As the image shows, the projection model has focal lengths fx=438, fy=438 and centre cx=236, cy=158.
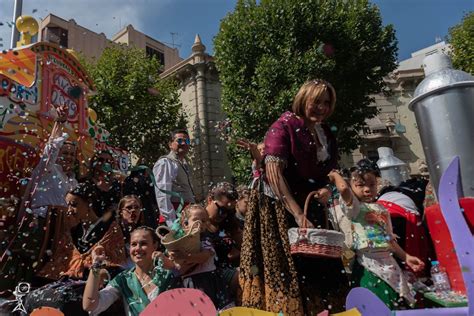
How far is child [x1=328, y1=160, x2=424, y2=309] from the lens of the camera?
282cm

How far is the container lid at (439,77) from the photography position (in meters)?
3.46

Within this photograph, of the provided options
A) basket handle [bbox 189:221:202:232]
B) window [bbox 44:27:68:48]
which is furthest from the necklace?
window [bbox 44:27:68:48]

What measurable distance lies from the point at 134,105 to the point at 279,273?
1533cm

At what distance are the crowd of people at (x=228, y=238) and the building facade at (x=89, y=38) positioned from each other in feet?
77.4

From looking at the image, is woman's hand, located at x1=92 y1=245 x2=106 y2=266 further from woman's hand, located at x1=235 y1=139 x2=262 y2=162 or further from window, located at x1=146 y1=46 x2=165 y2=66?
window, located at x1=146 y1=46 x2=165 y2=66

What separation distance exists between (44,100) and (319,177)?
6.31 metres

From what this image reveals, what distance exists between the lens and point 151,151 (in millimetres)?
16656

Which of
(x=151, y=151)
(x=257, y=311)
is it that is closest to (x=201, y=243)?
(x=257, y=311)

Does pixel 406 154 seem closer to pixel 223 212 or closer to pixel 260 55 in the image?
pixel 260 55

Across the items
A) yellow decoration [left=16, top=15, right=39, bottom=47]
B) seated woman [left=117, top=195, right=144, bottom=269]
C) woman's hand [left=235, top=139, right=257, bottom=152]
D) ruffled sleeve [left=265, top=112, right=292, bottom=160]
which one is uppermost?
yellow decoration [left=16, top=15, right=39, bottom=47]

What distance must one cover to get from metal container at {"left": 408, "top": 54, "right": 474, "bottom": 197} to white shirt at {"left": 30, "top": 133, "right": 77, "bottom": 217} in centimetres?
303

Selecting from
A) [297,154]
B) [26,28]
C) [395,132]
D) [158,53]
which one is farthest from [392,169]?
[158,53]

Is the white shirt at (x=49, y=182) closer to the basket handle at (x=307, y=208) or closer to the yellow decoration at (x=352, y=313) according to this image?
the basket handle at (x=307, y=208)

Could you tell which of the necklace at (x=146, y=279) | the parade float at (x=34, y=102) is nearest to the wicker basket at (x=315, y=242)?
the necklace at (x=146, y=279)
